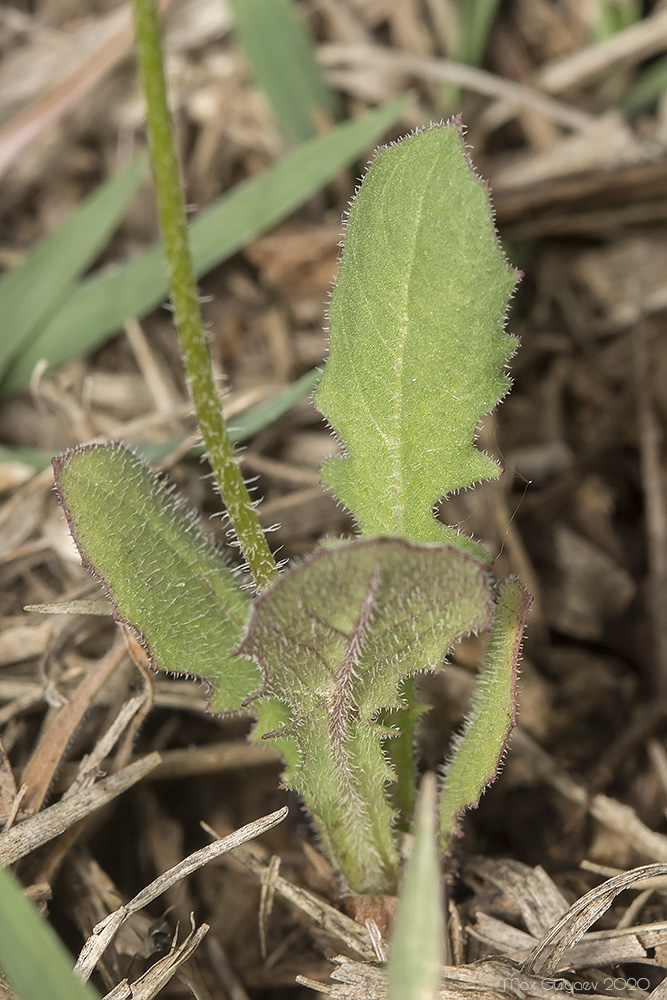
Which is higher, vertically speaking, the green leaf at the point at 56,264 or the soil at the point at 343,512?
the green leaf at the point at 56,264

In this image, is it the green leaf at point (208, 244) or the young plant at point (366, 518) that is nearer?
the young plant at point (366, 518)

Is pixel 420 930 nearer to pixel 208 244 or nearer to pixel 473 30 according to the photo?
pixel 208 244

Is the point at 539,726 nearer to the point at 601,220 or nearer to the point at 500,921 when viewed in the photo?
the point at 500,921

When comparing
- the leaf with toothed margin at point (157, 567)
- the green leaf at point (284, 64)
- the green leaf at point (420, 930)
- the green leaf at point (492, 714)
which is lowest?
the green leaf at point (492, 714)

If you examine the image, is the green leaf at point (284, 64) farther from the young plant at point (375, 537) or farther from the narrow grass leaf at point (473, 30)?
the young plant at point (375, 537)

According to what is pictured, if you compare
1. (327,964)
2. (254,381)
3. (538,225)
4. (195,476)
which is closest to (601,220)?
(538,225)

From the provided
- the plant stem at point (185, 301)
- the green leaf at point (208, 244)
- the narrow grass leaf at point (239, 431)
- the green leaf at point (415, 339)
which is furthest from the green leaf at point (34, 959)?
the green leaf at point (208, 244)
